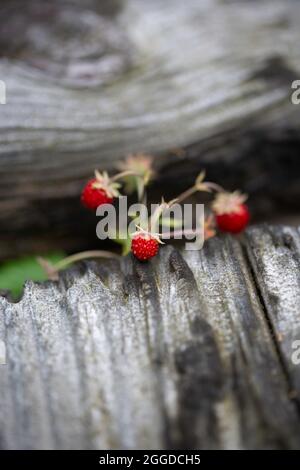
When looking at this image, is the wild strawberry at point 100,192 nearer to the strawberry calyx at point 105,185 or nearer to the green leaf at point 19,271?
the strawberry calyx at point 105,185

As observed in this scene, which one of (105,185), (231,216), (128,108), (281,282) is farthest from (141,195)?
(281,282)

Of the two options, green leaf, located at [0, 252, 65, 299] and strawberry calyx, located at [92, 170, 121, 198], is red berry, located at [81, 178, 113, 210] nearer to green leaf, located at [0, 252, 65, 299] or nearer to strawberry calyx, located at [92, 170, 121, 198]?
strawberry calyx, located at [92, 170, 121, 198]

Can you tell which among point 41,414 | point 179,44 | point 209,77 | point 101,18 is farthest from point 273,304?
point 101,18

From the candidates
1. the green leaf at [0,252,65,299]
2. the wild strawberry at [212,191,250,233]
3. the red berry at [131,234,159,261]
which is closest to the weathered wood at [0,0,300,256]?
the green leaf at [0,252,65,299]

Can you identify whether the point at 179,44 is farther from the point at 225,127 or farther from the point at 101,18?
the point at 225,127

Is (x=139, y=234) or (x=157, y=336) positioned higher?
(x=139, y=234)
